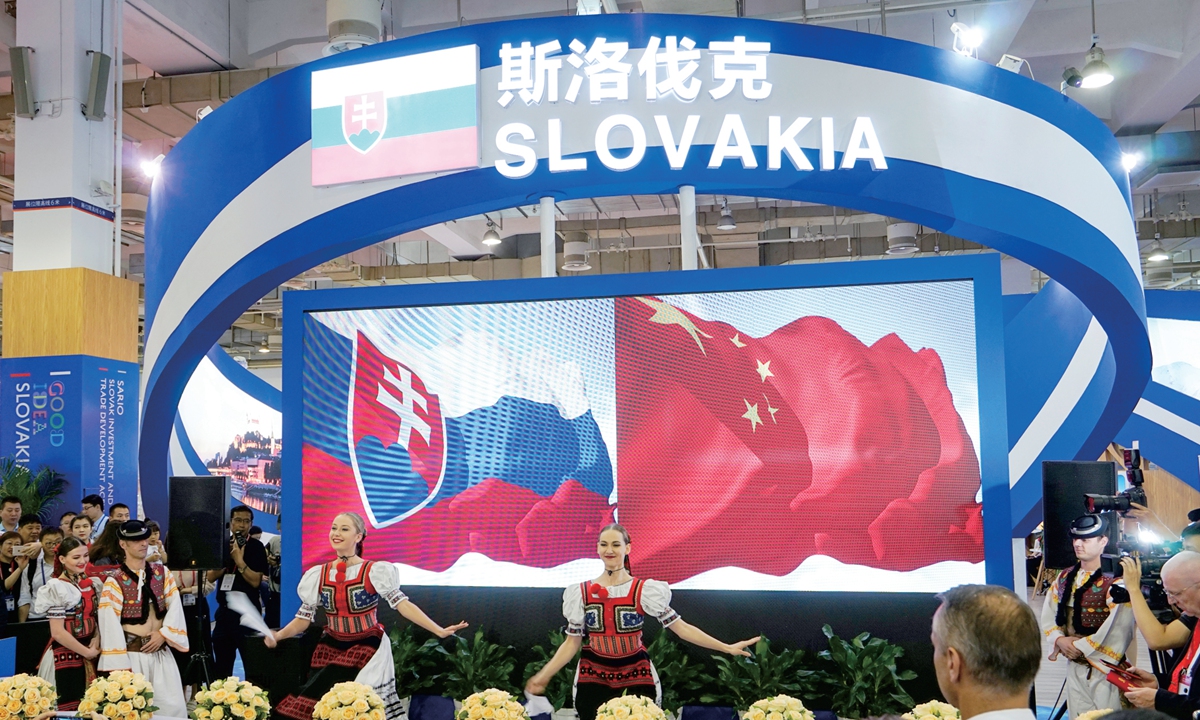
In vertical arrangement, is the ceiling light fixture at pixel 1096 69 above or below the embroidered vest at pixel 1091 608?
above

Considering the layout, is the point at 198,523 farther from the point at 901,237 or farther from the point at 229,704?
the point at 901,237

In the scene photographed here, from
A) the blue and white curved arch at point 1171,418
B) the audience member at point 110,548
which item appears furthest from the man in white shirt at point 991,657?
the blue and white curved arch at point 1171,418

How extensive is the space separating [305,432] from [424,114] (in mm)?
2223

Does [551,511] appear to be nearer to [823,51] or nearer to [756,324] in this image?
[756,324]

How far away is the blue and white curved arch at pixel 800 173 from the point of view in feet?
18.0

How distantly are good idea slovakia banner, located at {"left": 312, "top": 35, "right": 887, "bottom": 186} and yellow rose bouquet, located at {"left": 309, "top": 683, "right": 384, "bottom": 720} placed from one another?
9.69 ft

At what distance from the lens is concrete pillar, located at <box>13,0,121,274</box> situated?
367 inches

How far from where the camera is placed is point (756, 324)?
230 inches

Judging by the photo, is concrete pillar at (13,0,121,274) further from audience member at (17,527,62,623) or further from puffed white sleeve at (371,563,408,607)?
puffed white sleeve at (371,563,408,607)

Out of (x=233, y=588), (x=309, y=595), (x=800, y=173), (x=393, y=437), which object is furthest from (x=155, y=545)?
(x=800, y=173)

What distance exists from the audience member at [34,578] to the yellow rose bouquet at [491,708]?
4.81 meters

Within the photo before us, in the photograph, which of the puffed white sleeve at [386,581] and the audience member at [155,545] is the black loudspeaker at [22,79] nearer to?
the audience member at [155,545]

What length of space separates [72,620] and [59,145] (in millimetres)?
5486

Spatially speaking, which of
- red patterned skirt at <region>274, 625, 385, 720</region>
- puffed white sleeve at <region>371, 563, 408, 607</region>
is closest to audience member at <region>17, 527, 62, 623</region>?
red patterned skirt at <region>274, 625, 385, 720</region>
